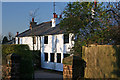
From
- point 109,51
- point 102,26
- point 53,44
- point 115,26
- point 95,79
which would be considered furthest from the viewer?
point 53,44

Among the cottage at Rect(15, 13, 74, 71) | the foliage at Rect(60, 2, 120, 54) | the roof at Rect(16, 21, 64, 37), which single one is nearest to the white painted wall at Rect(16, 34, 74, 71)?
the cottage at Rect(15, 13, 74, 71)

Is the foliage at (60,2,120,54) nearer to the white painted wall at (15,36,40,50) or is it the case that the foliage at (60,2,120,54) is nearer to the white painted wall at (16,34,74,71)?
the white painted wall at (16,34,74,71)

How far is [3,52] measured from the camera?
19062 millimetres

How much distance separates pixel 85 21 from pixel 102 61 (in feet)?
22.0

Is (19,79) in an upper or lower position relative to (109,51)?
lower

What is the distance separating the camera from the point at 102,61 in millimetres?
8969

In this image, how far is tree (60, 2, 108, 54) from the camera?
43.7 feet

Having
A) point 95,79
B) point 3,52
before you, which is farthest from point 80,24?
point 3,52

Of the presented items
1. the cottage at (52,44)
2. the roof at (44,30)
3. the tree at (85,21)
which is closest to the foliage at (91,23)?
the tree at (85,21)

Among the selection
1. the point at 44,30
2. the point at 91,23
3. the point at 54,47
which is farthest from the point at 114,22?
the point at 44,30

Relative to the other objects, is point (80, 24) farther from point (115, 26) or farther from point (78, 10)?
point (115, 26)

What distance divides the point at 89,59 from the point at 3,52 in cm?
1185

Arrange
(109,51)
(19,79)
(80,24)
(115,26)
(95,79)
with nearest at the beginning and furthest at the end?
(109,51), (95,79), (19,79), (115,26), (80,24)

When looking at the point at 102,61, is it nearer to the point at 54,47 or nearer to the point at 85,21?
the point at 85,21
